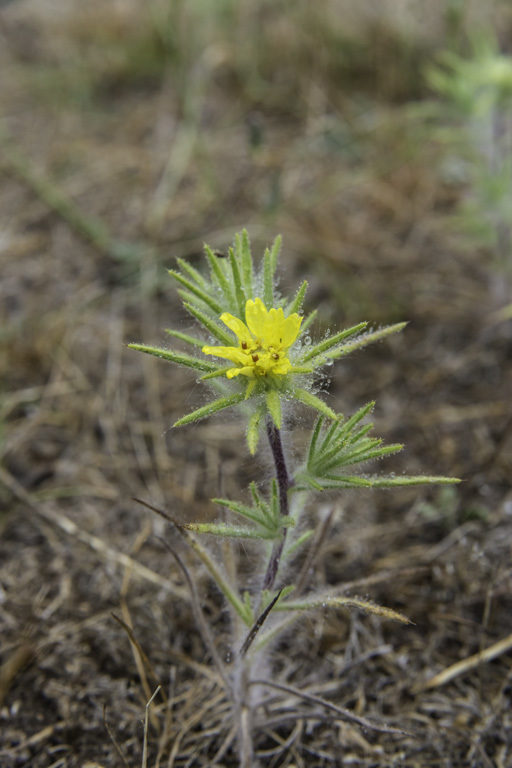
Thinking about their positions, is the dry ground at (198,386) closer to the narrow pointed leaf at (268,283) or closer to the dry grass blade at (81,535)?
the dry grass blade at (81,535)

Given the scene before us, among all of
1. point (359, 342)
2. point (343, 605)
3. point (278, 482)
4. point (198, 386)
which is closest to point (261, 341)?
point (359, 342)

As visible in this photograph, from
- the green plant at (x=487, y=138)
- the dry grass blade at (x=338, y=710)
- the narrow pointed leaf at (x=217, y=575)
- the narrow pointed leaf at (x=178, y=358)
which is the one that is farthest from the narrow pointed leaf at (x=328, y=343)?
the green plant at (x=487, y=138)

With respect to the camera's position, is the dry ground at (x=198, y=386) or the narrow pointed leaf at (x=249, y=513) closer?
the narrow pointed leaf at (x=249, y=513)

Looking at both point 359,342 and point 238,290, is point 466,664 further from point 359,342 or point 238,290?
point 238,290

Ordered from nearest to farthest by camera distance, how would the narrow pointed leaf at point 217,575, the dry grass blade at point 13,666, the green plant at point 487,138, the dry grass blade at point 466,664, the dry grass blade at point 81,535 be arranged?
the narrow pointed leaf at point 217,575 → the dry grass blade at point 13,666 → the dry grass blade at point 466,664 → the dry grass blade at point 81,535 → the green plant at point 487,138

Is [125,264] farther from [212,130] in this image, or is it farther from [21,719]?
[21,719]

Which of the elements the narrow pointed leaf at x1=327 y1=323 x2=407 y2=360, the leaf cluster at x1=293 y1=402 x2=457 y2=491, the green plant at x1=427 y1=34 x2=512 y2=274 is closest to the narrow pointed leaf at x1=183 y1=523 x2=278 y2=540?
the leaf cluster at x1=293 y1=402 x2=457 y2=491
